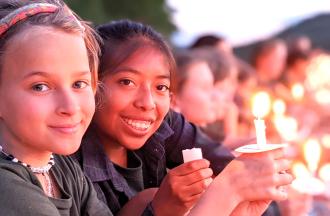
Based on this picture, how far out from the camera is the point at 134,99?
2098 millimetres

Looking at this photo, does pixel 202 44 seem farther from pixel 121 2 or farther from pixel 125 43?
pixel 125 43

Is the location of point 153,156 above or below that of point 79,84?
below

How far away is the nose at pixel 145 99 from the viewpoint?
2.08 meters

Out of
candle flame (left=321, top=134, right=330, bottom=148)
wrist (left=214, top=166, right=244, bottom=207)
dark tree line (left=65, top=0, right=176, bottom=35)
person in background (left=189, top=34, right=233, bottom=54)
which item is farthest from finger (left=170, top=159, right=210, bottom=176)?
dark tree line (left=65, top=0, right=176, bottom=35)

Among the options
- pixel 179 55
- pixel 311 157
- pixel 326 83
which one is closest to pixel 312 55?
pixel 326 83

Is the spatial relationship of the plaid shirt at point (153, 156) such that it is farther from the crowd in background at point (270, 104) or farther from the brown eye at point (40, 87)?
the brown eye at point (40, 87)

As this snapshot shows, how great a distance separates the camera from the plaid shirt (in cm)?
205

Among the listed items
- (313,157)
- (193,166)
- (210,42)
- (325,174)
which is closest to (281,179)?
(193,166)

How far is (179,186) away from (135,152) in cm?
53

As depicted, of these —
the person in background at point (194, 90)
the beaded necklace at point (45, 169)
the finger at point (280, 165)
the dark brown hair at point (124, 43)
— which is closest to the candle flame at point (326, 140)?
the person in background at point (194, 90)

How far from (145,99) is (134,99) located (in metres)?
0.04

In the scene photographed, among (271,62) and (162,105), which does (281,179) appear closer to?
(162,105)

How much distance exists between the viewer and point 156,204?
1843 mm

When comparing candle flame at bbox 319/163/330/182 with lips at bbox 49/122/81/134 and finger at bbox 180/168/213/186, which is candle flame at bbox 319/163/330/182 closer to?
finger at bbox 180/168/213/186
